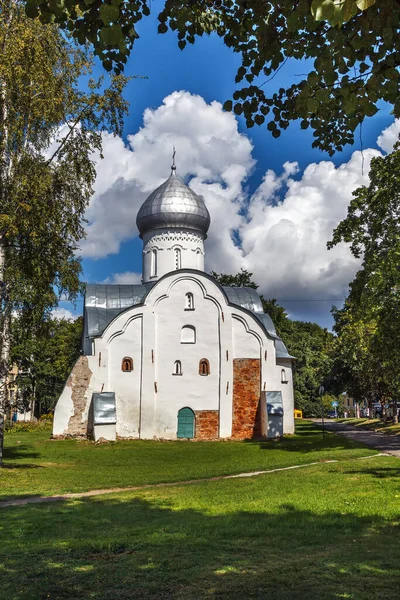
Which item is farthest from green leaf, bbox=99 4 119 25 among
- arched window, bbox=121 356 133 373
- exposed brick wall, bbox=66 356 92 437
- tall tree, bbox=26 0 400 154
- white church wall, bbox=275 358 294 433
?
white church wall, bbox=275 358 294 433

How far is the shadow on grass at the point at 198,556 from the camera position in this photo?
15.9 ft

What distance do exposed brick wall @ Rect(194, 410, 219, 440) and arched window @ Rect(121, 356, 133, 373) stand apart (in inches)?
159

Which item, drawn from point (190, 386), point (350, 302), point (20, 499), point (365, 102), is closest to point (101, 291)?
point (190, 386)

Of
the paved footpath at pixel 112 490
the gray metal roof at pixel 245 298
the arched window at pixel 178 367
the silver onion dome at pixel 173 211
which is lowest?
the paved footpath at pixel 112 490

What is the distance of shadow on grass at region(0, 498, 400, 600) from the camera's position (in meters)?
4.86

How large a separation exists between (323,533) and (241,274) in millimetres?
36487

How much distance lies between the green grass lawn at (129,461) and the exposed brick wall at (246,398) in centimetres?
267

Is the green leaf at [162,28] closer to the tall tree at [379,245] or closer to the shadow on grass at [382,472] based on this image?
the shadow on grass at [382,472]

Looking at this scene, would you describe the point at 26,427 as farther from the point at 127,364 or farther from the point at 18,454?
the point at 18,454

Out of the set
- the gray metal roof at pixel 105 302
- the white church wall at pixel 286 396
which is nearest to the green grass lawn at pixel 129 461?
the white church wall at pixel 286 396

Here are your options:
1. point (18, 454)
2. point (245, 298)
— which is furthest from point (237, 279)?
point (18, 454)

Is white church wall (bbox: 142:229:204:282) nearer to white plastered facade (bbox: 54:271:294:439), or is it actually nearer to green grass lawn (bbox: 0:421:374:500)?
white plastered facade (bbox: 54:271:294:439)

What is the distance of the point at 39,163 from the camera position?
1627cm

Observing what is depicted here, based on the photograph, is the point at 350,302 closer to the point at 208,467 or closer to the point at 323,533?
the point at 208,467
